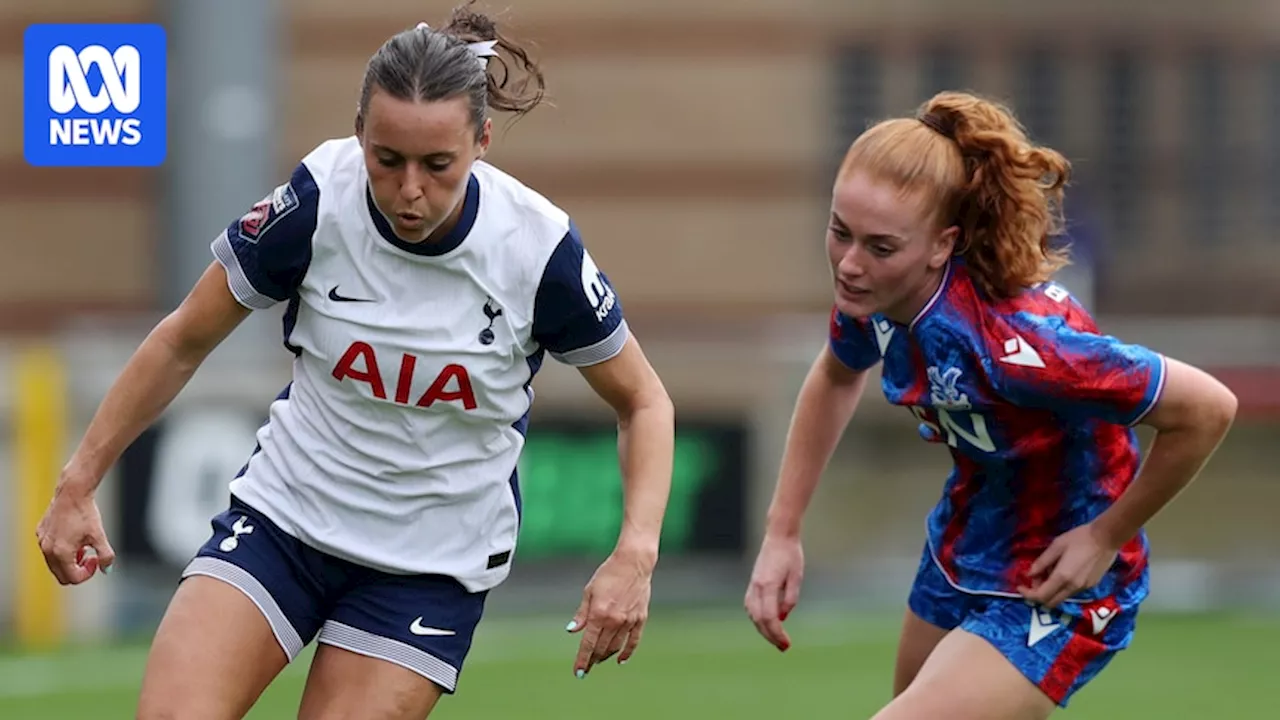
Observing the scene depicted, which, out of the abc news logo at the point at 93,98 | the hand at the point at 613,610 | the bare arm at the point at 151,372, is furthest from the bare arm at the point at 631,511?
the abc news logo at the point at 93,98

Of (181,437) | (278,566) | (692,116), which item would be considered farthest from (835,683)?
(692,116)

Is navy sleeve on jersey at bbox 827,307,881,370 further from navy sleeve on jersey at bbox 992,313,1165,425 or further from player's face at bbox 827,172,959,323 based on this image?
navy sleeve on jersey at bbox 992,313,1165,425

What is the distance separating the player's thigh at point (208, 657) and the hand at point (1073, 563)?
1.50 metres

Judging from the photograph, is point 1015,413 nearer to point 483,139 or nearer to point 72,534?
point 483,139

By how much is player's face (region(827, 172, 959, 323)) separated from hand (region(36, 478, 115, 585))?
1.51 metres

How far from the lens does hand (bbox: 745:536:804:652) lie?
205 inches

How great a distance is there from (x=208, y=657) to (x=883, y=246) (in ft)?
4.93

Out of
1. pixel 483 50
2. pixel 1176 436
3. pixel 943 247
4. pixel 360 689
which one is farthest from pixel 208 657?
pixel 1176 436

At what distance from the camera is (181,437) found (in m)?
10.4

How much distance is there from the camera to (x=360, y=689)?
4590 millimetres

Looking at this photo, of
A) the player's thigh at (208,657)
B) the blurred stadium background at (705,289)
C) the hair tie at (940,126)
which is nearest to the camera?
the player's thigh at (208,657)

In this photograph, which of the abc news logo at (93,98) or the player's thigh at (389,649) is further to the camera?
the abc news logo at (93,98)

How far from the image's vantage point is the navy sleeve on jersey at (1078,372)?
4.65 metres

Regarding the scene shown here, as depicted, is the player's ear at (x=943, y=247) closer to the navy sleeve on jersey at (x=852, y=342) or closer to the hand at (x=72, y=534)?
the navy sleeve on jersey at (x=852, y=342)
